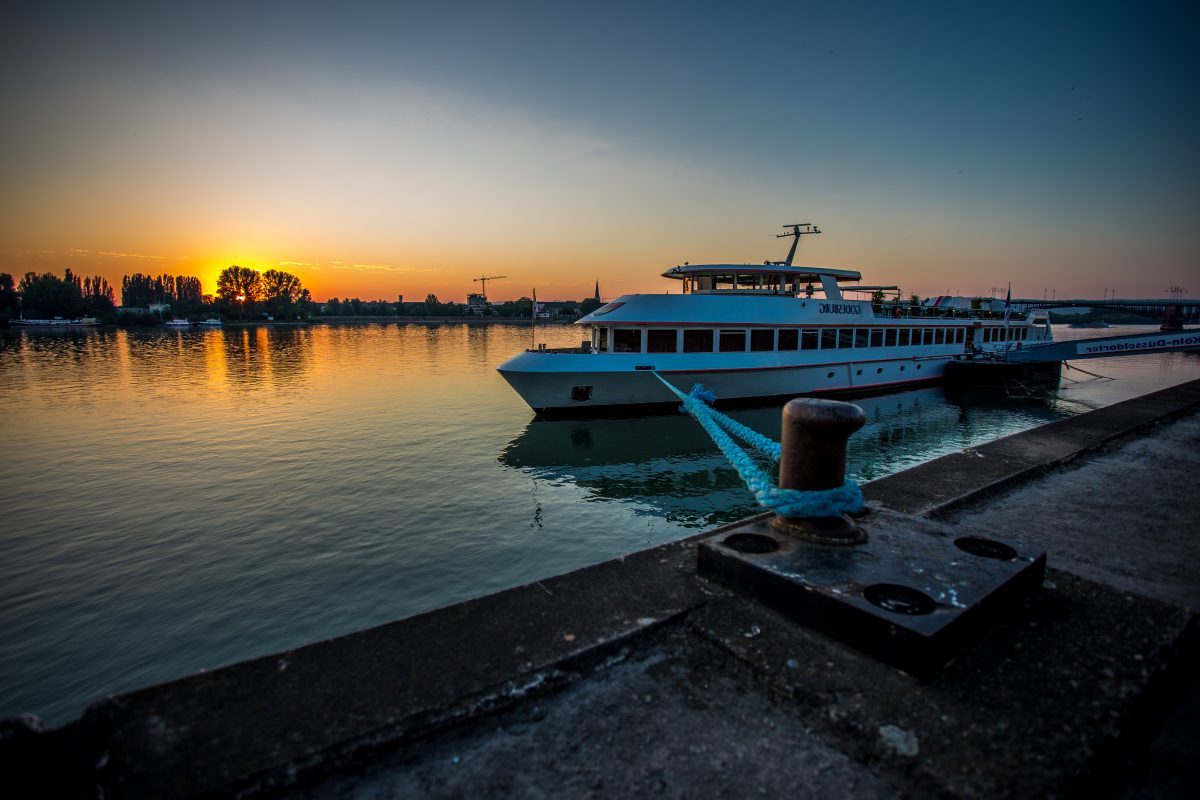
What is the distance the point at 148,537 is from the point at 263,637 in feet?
15.3

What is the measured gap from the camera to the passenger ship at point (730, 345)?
17516 mm

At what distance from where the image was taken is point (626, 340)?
1809 cm

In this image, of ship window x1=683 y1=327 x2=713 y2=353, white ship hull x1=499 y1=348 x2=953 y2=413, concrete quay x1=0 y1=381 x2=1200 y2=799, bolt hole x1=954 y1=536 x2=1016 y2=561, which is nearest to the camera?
concrete quay x1=0 y1=381 x2=1200 y2=799

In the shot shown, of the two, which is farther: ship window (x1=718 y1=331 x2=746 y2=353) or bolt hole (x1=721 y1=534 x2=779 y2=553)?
ship window (x1=718 y1=331 x2=746 y2=353)

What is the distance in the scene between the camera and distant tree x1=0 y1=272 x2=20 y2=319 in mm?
105375

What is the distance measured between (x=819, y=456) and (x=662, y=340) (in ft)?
48.7

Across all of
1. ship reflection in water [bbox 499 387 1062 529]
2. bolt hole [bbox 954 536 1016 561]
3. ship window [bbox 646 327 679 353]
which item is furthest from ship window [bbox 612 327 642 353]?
bolt hole [bbox 954 536 1016 561]

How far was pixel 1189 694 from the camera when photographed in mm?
2432

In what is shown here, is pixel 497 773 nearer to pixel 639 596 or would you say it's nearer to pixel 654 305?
pixel 639 596

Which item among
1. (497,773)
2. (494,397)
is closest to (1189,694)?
(497,773)

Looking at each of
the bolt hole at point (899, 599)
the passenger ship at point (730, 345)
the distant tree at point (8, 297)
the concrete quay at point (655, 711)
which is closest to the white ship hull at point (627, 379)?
the passenger ship at point (730, 345)

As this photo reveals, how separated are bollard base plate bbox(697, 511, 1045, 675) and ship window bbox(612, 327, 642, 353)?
14475mm

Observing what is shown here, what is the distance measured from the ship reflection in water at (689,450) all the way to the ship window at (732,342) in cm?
226

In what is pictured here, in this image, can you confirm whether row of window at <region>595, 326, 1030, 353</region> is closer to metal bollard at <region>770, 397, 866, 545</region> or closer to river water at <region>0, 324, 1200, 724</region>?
river water at <region>0, 324, 1200, 724</region>
